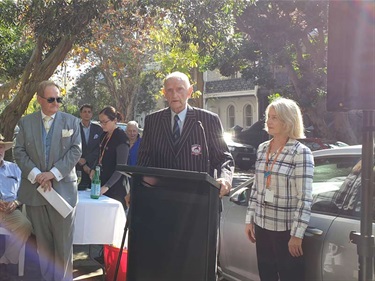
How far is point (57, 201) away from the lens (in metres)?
4.20

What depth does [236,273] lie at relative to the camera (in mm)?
4516

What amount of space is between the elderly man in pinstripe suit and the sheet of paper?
100 cm

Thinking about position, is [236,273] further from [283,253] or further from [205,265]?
[205,265]

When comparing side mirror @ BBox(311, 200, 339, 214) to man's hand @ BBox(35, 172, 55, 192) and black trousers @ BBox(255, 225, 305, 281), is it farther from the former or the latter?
man's hand @ BBox(35, 172, 55, 192)

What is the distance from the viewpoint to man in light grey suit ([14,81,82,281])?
4246mm

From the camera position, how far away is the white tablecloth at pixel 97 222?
4.89m

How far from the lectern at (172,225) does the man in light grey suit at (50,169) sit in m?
1.22

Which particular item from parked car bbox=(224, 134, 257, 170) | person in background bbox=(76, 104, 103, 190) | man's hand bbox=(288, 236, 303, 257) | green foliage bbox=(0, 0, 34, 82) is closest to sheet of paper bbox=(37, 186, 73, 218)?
person in background bbox=(76, 104, 103, 190)

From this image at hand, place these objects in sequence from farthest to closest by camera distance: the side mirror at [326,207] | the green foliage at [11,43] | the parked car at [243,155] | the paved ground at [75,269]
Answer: the parked car at [243,155] → the green foliage at [11,43] → the paved ground at [75,269] → the side mirror at [326,207]

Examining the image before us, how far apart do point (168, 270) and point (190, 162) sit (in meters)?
0.80

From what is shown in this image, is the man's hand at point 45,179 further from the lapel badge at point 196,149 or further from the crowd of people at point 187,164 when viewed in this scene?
the lapel badge at point 196,149

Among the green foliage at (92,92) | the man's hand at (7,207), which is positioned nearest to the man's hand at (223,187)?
the man's hand at (7,207)

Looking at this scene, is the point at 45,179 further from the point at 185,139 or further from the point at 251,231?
the point at 251,231

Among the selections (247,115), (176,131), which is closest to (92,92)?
(247,115)
